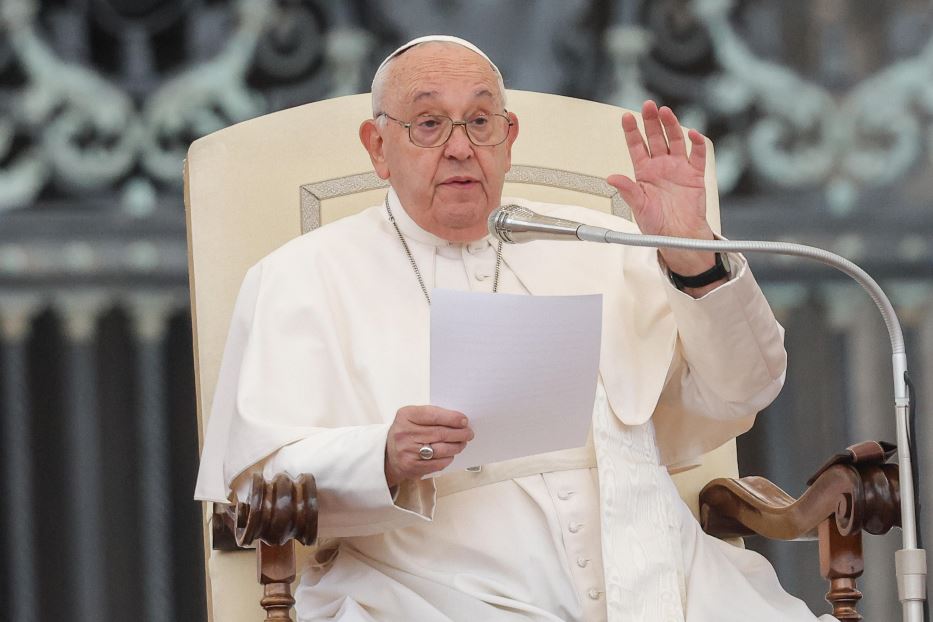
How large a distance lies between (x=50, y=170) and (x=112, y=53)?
0.38 meters

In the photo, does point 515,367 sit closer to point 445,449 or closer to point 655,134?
point 445,449

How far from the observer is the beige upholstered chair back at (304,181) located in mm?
3574

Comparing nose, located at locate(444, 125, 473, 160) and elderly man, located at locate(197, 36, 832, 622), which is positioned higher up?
nose, located at locate(444, 125, 473, 160)

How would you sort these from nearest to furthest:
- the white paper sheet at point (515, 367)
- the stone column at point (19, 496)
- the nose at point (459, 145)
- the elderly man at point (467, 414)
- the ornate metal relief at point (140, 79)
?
the white paper sheet at point (515, 367) < the elderly man at point (467, 414) < the nose at point (459, 145) < the stone column at point (19, 496) < the ornate metal relief at point (140, 79)

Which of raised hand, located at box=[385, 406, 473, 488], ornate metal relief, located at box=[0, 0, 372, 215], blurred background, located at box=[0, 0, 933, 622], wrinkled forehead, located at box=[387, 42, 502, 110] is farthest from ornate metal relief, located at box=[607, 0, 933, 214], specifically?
raised hand, located at box=[385, 406, 473, 488]

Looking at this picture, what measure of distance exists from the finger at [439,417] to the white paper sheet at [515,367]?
0.02 metres

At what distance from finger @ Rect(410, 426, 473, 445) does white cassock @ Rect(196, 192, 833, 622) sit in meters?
0.14

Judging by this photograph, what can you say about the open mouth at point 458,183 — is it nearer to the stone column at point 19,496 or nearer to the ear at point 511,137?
the ear at point 511,137

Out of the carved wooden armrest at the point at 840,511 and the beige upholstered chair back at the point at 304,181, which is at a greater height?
the beige upholstered chair back at the point at 304,181

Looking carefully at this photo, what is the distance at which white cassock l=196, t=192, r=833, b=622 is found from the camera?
9.74 ft

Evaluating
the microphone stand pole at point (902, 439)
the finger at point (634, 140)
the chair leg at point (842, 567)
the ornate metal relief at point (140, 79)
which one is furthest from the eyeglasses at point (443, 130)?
the ornate metal relief at point (140, 79)

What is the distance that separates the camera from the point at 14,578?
4.38 metres

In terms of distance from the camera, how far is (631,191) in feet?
9.86

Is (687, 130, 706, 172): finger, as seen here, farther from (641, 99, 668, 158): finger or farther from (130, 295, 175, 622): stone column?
(130, 295, 175, 622): stone column
